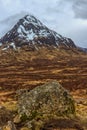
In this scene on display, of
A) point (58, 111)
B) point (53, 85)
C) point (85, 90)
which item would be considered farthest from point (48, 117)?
point (85, 90)

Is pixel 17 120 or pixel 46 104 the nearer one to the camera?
pixel 17 120

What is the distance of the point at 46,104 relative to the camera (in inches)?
1089

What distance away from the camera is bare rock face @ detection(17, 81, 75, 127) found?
27203 mm

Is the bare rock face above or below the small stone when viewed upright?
above

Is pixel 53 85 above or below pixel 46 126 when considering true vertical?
above

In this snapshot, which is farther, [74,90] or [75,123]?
[74,90]

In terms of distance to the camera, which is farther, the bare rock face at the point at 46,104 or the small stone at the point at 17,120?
the bare rock face at the point at 46,104

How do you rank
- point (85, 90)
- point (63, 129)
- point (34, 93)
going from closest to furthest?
1. point (63, 129)
2. point (34, 93)
3. point (85, 90)

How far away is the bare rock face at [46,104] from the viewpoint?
27203mm

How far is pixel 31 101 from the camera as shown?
28.1 metres

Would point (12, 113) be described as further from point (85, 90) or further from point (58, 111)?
point (85, 90)

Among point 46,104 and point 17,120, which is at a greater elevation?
point 46,104

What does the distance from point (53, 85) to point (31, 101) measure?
85.0 inches

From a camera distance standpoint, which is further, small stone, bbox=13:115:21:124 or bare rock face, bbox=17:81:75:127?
bare rock face, bbox=17:81:75:127
